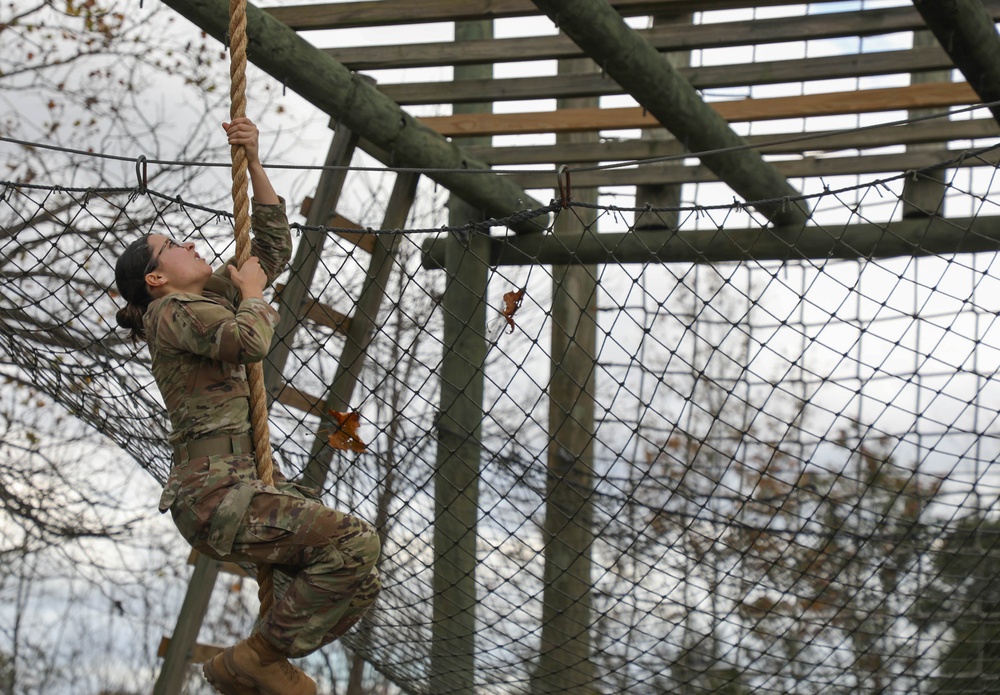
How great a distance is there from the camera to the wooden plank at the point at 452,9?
11.6 ft

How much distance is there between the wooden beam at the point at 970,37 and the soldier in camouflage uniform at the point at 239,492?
1.76 metres

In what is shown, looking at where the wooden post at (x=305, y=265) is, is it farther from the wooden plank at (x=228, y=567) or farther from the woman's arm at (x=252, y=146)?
the woman's arm at (x=252, y=146)

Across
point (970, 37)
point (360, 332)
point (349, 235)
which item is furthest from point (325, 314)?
point (970, 37)

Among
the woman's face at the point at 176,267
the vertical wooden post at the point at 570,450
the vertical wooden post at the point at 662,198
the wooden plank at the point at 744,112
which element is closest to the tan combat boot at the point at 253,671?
the woman's face at the point at 176,267

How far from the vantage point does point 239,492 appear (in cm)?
212

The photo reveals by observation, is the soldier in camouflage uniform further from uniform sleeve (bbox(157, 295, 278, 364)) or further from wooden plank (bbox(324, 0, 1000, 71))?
wooden plank (bbox(324, 0, 1000, 71))

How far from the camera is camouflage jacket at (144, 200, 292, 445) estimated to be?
2.06 m

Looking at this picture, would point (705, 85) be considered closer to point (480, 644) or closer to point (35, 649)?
point (480, 644)

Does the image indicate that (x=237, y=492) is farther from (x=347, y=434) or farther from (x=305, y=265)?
(x=305, y=265)

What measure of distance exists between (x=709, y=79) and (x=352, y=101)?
119cm

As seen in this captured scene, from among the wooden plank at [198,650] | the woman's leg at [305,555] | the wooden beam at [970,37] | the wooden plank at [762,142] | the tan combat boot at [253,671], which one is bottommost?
the tan combat boot at [253,671]

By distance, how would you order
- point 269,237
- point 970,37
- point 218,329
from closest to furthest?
point 218,329, point 269,237, point 970,37

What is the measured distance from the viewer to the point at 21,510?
17.9 feet

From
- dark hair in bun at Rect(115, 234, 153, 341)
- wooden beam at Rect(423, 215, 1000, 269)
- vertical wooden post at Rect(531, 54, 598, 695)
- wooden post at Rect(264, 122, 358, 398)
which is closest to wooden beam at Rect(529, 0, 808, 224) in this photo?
wooden beam at Rect(423, 215, 1000, 269)
